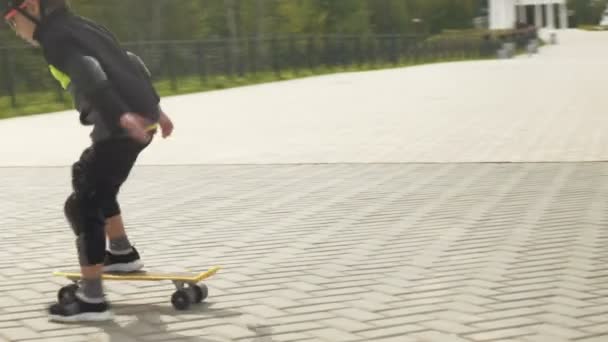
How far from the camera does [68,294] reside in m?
4.91

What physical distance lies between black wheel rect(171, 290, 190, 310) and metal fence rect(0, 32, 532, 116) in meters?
18.3

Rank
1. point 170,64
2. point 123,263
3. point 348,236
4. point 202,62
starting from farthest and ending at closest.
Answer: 1. point 202,62
2. point 170,64
3. point 348,236
4. point 123,263

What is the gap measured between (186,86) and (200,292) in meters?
24.9

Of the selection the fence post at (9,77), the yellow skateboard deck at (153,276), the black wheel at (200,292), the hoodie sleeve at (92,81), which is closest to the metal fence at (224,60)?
the fence post at (9,77)

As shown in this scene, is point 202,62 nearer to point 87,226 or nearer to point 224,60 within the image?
point 224,60

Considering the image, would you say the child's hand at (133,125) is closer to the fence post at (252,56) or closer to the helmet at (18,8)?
the helmet at (18,8)

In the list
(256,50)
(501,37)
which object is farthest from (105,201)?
Answer: (501,37)

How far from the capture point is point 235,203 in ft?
27.6

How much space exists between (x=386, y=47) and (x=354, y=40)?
15.5 feet

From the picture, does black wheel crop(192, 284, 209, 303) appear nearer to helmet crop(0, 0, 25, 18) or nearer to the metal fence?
helmet crop(0, 0, 25, 18)

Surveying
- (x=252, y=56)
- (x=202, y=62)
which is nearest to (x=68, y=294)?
(x=202, y=62)

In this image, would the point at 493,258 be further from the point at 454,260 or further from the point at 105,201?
the point at 105,201

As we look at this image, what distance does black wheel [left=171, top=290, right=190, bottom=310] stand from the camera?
4.94 metres

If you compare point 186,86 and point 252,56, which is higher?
point 252,56
